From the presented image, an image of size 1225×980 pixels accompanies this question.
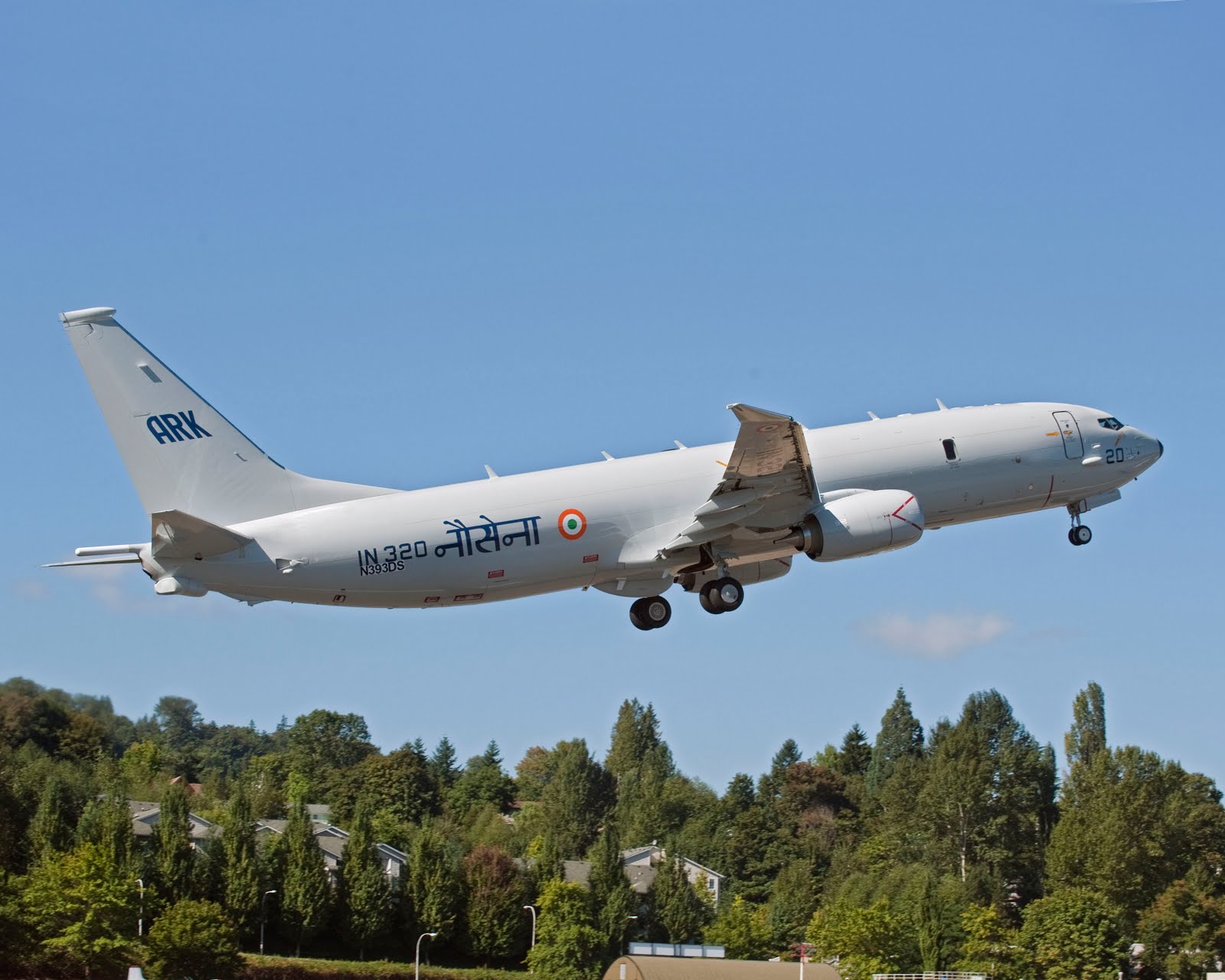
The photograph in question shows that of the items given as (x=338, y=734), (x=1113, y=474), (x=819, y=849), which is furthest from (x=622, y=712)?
(x=1113, y=474)

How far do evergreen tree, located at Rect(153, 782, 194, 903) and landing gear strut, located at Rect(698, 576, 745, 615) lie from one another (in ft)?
139

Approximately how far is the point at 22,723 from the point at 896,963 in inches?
2171

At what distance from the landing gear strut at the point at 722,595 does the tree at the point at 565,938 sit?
3260 cm

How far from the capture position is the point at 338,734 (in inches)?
6865

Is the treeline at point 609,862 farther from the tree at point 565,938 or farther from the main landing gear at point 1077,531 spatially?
the main landing gear at point 1077,531

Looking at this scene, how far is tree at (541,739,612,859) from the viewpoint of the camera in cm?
13012

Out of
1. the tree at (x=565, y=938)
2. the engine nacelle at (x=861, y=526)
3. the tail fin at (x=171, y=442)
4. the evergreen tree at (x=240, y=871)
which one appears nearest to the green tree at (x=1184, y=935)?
the tree at (x=565, y=938)

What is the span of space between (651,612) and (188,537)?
16077 mm

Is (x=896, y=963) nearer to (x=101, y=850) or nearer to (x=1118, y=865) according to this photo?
(x=1118, y=865)

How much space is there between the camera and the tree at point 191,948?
68.9m

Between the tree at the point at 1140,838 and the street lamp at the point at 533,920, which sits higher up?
the tree at the point at 1140,838

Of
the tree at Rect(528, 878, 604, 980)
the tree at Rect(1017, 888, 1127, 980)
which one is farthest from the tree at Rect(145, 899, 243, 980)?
the tree at Rect(1017, 888, 1127, 980)

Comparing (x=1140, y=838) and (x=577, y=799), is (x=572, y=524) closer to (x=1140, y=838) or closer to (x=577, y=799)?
(x=1140, y=838)

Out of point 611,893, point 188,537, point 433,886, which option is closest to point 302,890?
point 433,886
